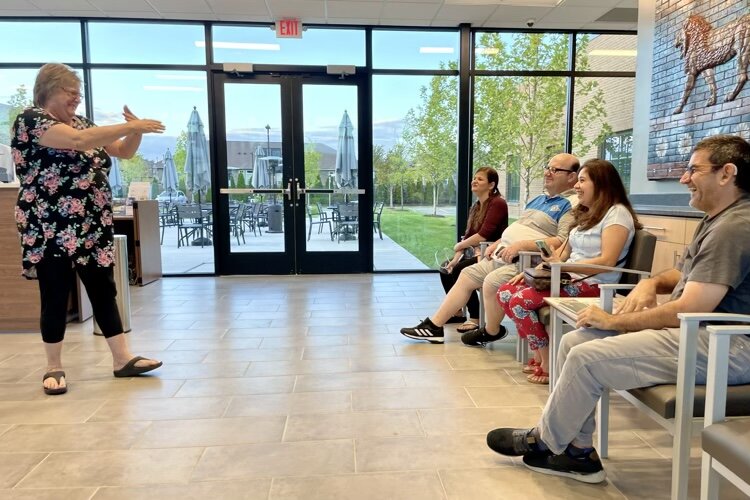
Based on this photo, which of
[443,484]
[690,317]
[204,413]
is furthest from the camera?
[204,413]

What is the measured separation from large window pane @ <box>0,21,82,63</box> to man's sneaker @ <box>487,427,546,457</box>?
21.4 ft

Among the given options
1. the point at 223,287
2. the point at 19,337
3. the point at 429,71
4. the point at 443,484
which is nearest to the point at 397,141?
the point at 429,71

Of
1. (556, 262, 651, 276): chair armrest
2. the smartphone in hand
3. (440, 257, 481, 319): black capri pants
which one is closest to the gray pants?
(556, 262, 651, 276): chair armrest

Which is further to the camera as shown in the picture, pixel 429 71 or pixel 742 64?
pixel 429 71

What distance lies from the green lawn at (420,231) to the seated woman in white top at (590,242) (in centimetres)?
386

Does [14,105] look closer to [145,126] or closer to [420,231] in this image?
[145,126]

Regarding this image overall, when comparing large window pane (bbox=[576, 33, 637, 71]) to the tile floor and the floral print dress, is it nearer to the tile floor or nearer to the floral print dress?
the tile floor

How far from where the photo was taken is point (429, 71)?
6312 millimetres

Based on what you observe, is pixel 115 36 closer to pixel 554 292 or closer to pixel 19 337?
pixel 19 337

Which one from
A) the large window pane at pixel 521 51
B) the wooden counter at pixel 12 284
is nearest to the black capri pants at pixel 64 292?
the wooden counter at pixel 12 284

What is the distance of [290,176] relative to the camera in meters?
6.37

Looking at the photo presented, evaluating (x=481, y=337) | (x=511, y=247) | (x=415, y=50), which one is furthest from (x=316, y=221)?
(x=511, y=247)

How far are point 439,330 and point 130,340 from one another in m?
2.28

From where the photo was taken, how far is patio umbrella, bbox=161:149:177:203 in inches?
251
